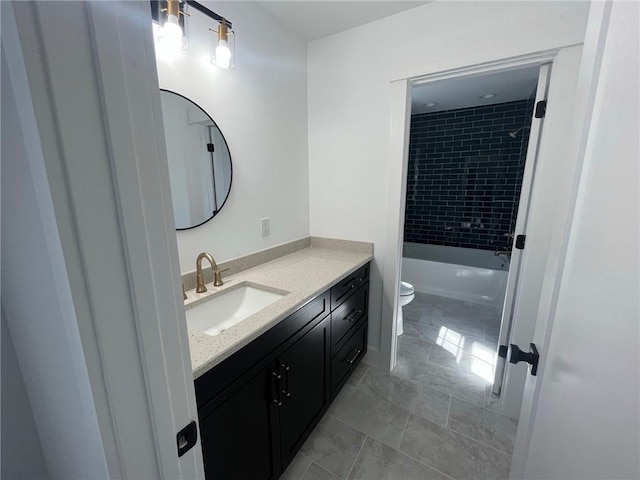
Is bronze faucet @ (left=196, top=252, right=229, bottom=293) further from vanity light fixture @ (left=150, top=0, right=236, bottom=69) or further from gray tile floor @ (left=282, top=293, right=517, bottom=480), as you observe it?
gray tile floor @ (left=282, top=293, right=517, bottom=480)

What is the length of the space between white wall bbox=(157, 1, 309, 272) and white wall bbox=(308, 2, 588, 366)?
169 millimetres

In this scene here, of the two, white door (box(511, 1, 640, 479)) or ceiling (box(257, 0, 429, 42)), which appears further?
ceiling (box(257, 0, 429, 42))

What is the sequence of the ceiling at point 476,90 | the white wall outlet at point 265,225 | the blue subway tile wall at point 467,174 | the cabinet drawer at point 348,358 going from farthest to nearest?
the blue subway tile wall at point 467,174
the ceiling at point 476,90
the white wall outlet at point 265,225
the cabinet drawer at point 348,358

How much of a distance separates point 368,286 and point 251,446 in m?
1.27

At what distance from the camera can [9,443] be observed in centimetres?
44

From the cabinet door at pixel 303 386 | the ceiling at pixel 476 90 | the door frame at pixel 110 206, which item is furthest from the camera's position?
the ceiling at pixel 476 90

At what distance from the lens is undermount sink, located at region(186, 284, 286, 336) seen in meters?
1.27

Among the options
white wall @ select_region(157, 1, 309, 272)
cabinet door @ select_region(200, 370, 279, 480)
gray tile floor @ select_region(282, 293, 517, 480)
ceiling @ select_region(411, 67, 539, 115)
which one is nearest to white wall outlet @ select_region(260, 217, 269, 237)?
white wall @ select_region(157, 1, 309, 272)

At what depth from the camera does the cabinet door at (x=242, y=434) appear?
87 centimetres

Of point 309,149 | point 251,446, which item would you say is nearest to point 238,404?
point 251,446

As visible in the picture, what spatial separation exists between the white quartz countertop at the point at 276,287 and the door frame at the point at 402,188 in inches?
10.0

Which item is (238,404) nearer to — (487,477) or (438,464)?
(438,464)

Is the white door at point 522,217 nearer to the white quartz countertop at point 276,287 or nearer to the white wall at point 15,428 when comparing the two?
the white quartz countertop at point 276,287

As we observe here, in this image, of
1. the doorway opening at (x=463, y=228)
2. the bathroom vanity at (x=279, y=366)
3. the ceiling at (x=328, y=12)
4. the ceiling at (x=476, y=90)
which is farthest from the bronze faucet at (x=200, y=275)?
the ceiling at (x=476, y=90)
